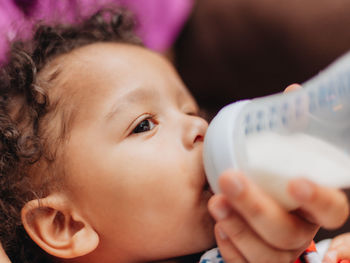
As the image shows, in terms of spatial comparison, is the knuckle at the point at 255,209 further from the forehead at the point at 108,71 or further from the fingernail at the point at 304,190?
the forehead at the point at 108,71

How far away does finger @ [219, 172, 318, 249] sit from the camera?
52 centimetres

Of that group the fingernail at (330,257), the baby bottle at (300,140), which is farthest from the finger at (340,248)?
the baby bottle at (300,140)

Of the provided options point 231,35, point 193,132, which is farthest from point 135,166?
point 231,35

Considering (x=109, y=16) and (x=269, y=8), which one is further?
(x=269, y=8)

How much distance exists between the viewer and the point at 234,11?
1.37m

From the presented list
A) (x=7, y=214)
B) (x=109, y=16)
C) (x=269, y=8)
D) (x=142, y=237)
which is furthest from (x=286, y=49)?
(x=7, y=214)

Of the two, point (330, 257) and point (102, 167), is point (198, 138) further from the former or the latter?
point (330, 257)

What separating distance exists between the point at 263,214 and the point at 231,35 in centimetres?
93

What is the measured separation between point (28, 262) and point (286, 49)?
2.97ft

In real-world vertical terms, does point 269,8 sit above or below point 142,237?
above

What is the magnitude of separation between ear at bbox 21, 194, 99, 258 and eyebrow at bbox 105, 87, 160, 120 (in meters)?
0.17

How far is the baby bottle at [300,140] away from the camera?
52 cm

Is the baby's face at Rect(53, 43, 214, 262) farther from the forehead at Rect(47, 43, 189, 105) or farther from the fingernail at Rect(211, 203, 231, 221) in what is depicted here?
the fingernail at Rect(211, 203, 231, 221)

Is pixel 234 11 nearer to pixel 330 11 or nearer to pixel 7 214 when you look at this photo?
pixel 330 11
